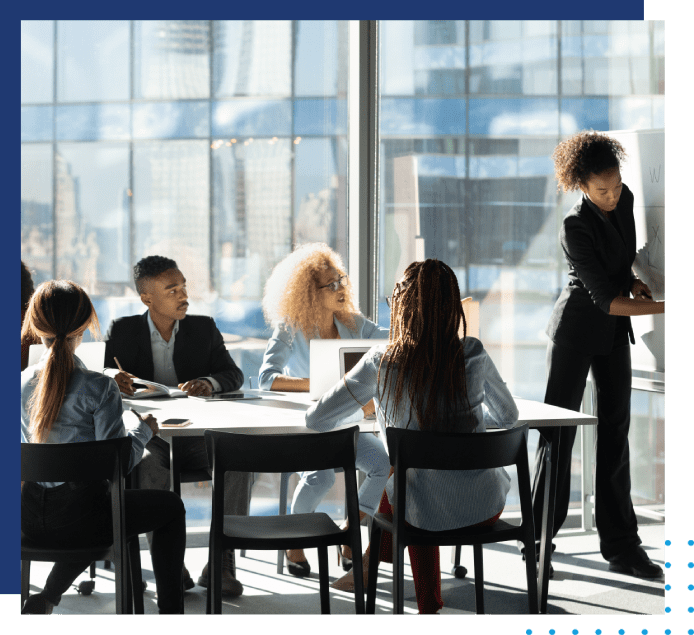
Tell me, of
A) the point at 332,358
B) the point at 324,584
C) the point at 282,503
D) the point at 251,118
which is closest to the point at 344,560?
the point at 282,503

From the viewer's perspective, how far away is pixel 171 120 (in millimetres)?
5219

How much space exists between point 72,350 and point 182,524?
686mm

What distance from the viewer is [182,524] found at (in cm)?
258

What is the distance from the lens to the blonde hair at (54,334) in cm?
235

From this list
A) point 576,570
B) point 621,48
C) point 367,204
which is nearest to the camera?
point 576,570

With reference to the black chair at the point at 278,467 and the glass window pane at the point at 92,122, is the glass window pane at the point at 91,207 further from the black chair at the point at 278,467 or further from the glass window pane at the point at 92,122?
the black chair at the point at 278,467

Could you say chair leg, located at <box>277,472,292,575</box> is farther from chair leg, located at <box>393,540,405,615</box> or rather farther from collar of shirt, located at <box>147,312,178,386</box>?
chair leg, located at <box>393,540,405,615</box>

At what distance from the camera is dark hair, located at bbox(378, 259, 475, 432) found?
7.74 ft

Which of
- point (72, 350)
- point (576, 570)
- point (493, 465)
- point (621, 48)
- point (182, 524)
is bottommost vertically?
point (576, 570)

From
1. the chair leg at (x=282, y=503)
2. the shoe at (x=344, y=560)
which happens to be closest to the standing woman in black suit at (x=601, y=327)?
the shoe at (x=344, y=560)

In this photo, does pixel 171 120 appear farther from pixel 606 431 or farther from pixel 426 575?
pixel 426 575

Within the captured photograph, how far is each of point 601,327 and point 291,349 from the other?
56.5 inches
